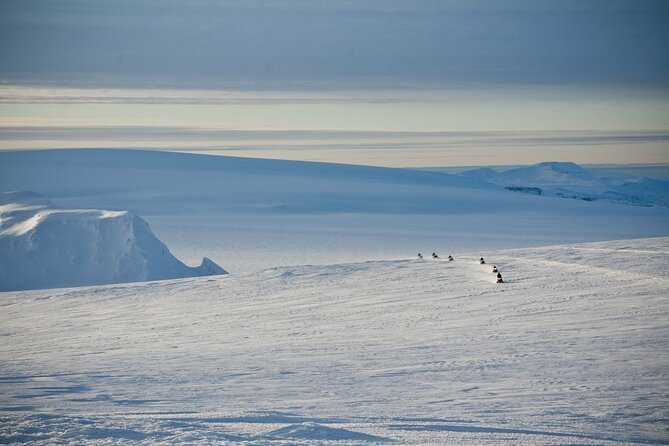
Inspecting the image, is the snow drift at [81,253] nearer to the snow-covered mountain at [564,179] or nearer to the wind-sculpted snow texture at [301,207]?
the wind-sculpted snow texture at [301,207]

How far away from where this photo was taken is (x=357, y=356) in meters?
10.1

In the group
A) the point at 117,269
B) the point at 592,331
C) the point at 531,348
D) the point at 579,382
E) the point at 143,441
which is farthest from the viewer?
the point at 117,269

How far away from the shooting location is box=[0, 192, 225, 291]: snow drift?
69.1 feet

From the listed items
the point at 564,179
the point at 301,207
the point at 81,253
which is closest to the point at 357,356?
the point at 81,253

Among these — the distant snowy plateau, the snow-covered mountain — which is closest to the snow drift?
the distant snowy plateau

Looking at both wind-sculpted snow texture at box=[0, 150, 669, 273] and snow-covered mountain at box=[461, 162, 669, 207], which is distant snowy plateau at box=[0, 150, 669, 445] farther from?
snow-covered mountain at box=[461, 162, 669, 207]

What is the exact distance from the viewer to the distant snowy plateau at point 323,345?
6676mm

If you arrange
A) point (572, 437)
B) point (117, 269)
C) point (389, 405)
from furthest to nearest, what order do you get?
1. point (117, 269)
2. point (389, 405)
3. point (572, 437)

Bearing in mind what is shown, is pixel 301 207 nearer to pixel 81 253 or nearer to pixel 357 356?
pixel 81 253

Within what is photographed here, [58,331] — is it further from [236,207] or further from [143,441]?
[236,207]

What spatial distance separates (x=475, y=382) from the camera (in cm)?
847

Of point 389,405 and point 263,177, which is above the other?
point 263,177

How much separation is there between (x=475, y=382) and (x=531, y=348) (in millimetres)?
1684

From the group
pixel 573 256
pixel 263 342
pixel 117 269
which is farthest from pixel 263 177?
pixel 263 342
